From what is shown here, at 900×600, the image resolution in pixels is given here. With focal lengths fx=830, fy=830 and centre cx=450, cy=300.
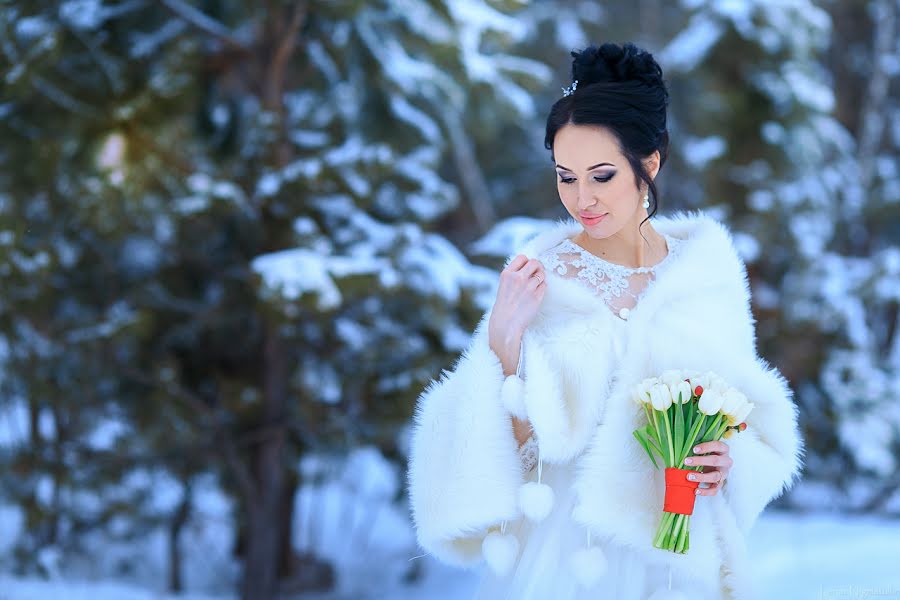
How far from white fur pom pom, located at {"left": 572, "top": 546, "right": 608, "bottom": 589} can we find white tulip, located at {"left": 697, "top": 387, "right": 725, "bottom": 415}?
1.50 feet

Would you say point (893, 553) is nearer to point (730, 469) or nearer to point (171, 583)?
point (730, 469)

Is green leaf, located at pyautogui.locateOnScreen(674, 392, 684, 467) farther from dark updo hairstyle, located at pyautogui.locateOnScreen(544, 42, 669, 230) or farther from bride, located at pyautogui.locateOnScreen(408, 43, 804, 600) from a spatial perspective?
dark updo hairstyle, located at pyautogui.locateOnScreen(544, 42, 669, 230)

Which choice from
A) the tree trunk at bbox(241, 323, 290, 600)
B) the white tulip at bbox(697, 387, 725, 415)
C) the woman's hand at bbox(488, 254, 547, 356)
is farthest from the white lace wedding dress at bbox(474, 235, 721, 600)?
the tree trunk at bbox(241, 323, 290, 600)

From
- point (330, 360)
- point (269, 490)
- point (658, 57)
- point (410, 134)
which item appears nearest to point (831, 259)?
point (658, 57)

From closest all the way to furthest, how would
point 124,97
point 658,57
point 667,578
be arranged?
point 667,578 < point 124,97 < point 658,57

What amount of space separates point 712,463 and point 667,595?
0.35 metres

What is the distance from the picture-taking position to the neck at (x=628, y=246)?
2.34 m

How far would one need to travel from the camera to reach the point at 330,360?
524cm

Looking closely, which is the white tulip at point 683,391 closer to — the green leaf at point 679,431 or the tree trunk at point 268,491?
the green leaf at point 679,431

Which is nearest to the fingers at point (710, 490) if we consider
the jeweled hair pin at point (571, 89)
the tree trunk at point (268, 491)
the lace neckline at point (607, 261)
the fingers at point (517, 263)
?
the lace neckline at point (607, 261)

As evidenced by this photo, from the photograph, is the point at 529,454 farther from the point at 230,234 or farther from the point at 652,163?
the point at 230,234

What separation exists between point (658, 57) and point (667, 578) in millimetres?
5774

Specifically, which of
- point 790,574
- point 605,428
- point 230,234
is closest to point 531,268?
point 605,428

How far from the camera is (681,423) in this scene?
1.95 meters
